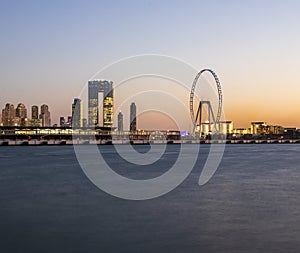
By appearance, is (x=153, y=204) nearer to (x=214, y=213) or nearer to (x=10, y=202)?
(x=214, y=213)

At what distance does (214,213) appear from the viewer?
18.2 m

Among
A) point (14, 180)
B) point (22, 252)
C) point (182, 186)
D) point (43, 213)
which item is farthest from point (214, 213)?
point (14, 180)

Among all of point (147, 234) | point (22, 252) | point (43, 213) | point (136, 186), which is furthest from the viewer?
point (136, 186)

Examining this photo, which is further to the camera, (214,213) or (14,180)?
(14,180)

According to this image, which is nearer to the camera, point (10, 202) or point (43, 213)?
point (43, 213)

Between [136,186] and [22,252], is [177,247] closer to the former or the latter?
[22,252]

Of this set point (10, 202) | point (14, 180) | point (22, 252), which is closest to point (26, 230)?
point (22, 252)

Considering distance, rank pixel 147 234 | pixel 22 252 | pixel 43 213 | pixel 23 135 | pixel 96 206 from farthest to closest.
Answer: pixel 23 135 < pixel 96 206 < pixel 43 213 < pixel 147 234 < pixel 22 252

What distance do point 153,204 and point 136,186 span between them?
7.63 meters

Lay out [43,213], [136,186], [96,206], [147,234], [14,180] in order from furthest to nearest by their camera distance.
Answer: [14,180] < [136,186] < [96,206] < [43,213] < [147,234]

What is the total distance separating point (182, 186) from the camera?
2859cm

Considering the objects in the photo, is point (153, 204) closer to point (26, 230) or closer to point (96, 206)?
point (96, 206)

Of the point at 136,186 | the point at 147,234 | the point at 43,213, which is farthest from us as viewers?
the point at 136,186

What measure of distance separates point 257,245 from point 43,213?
890cm
